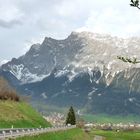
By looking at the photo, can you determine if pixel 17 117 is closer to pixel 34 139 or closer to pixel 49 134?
pixel 49 134

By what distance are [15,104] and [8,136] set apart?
94.6 metres

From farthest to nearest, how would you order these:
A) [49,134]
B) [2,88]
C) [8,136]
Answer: [2,88], [49,134], [8,136]

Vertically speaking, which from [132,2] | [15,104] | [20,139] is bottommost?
[20,139]

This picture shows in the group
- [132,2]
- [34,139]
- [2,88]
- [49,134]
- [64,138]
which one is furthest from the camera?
[2,88]

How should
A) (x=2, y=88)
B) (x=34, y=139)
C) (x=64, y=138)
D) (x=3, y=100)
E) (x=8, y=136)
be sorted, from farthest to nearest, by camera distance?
(x=2, y=88) → (x=3, y=100) → (x=64, y=138) → (x=34, y=139) → (x=8, y=136)

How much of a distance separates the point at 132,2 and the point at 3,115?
103m

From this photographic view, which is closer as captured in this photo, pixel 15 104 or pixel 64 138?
pixel 64 138

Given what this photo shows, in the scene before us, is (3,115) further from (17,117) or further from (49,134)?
(49,134)

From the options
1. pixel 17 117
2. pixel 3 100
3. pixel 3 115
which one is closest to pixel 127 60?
pixel 3 115

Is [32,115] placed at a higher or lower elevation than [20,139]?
higher

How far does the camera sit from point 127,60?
30.5 meters

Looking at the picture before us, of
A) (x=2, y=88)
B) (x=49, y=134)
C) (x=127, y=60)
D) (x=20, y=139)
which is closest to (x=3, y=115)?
(x=49, y=134)

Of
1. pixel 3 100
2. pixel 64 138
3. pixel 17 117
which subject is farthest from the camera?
pixel 3 100

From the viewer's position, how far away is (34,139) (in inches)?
3268
